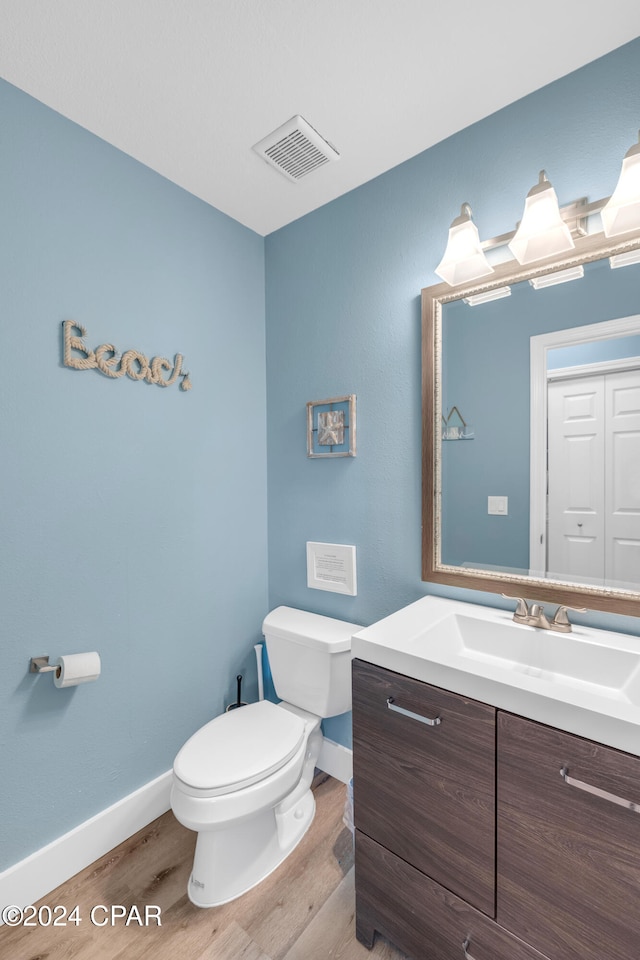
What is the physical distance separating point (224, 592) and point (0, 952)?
3.86 ft

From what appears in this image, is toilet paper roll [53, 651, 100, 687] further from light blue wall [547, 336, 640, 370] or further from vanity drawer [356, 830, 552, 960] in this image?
light blue wall [547, 336, 640, 370]

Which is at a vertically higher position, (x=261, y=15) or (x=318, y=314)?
(x=261, y=15)

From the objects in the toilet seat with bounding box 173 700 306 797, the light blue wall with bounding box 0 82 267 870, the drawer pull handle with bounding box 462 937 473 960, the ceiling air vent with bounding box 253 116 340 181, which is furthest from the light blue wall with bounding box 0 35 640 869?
the drawer pull handle with bounding box 462 937 473 960

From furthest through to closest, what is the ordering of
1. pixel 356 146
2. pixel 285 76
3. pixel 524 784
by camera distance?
1. pixel 356 146
2. pixel 285 76
3. pixel 524 784

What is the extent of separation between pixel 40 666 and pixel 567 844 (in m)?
1.43

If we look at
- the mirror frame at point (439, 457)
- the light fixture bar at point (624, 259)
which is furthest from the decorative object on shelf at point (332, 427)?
the light fixture bar at point (624, 259)

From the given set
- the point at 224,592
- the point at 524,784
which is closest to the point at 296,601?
the point at 224,592

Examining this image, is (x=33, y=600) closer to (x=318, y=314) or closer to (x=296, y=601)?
(x=296, y=601)

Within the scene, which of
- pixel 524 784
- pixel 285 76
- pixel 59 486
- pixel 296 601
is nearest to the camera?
pixel 524 784

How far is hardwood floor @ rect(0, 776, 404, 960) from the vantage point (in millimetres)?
1161

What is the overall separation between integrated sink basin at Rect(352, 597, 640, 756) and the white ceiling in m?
1.61

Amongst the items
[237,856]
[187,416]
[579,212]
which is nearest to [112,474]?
[187,416]

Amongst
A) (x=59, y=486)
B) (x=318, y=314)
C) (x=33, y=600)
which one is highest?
(x=318, y=314)

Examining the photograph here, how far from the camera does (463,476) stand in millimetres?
1450
